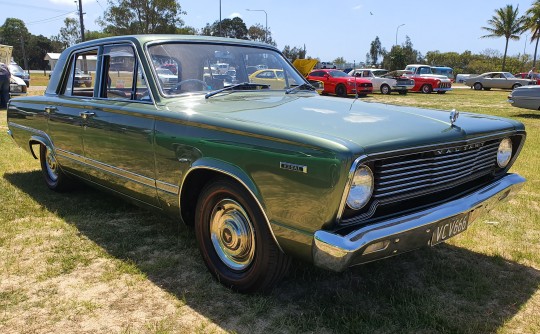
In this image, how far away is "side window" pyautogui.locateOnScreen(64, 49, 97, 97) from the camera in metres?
4.01

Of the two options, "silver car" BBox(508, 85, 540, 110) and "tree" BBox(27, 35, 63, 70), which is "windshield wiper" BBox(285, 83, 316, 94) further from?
"tree" BBox(27, 35, 63, 70)

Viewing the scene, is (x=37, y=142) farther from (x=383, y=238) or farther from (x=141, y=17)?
(x=141, y=17)

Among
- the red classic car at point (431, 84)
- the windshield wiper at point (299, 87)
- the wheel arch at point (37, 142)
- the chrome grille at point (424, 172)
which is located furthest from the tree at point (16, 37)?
the chrome grille at point (424, 172)

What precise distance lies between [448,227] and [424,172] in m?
0.33

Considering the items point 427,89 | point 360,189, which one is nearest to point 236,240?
point 360,189

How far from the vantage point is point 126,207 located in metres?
4.43

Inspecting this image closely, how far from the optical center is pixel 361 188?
218cm

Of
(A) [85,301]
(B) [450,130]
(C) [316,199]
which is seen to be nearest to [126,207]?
(A) [85,301]

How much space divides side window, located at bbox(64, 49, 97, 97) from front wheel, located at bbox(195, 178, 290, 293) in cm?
187

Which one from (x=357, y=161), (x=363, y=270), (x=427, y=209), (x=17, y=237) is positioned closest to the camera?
(x=357, y=161)

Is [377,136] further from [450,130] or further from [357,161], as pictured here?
[450,130]

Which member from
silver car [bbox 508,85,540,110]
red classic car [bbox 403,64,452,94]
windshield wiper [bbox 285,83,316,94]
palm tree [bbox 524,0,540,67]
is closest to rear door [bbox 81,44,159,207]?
windshield wiper [bbox 285,83,316,94]

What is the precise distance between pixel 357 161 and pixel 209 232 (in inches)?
48.5

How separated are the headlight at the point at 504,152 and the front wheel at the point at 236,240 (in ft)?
5.92
